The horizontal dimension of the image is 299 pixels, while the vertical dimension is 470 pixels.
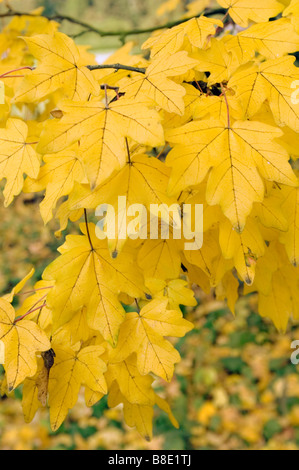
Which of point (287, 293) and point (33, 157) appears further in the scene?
point (287, 293)

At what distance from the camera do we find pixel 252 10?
37.0 inches

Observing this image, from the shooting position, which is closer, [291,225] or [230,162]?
[230,162]

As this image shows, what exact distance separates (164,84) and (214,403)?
2.46 metres

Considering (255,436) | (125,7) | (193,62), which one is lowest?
(255,436)

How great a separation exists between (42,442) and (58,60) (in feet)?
7.68

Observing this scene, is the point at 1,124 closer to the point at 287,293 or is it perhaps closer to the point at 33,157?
the point at 33,157

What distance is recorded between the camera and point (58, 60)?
0.83m

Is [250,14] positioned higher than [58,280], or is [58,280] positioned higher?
[250,14]

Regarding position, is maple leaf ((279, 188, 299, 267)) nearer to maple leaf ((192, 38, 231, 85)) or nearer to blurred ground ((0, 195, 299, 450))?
maple leaf ((192, 38, 231, 85))

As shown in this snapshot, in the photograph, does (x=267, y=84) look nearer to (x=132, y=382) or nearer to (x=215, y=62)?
(x=215, y=62)


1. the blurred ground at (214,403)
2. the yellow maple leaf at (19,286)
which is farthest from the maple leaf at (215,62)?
the blurred ground at (214,403)

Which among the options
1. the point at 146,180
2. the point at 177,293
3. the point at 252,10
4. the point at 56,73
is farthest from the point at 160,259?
the point at 252,10
